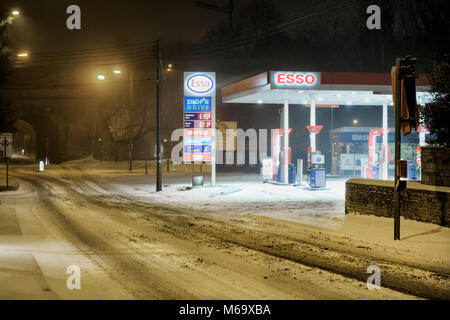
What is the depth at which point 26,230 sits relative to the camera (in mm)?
11789

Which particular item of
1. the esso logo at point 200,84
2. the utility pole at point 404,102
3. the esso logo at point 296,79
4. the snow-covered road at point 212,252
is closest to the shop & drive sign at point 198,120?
the esso logo at point 200,84

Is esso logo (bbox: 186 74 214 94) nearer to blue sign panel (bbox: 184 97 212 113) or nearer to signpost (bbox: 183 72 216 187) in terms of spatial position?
signpost (bbox: 183 72 216 187)

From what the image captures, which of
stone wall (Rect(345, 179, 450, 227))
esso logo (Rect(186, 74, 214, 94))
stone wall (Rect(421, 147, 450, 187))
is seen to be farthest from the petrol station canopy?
stone wall (Rect(421, 147, 450, 187))

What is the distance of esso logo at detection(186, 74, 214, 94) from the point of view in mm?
23625

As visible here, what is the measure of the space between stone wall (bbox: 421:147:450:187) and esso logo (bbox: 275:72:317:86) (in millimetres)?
9508

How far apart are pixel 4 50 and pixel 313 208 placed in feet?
56.1

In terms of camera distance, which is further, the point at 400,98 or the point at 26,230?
the point at 26,230

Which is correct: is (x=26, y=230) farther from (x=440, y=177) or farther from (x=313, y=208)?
(x=440, y=177)

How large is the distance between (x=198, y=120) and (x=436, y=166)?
1300 centimetres

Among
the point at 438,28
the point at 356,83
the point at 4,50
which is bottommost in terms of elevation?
the point at 356,83

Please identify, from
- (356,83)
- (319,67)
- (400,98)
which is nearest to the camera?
(400,98)

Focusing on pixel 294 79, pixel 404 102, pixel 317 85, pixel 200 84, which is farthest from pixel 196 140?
pixel 404 102

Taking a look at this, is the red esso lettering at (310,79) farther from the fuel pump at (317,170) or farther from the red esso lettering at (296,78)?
the fuel pump at (317,170)
